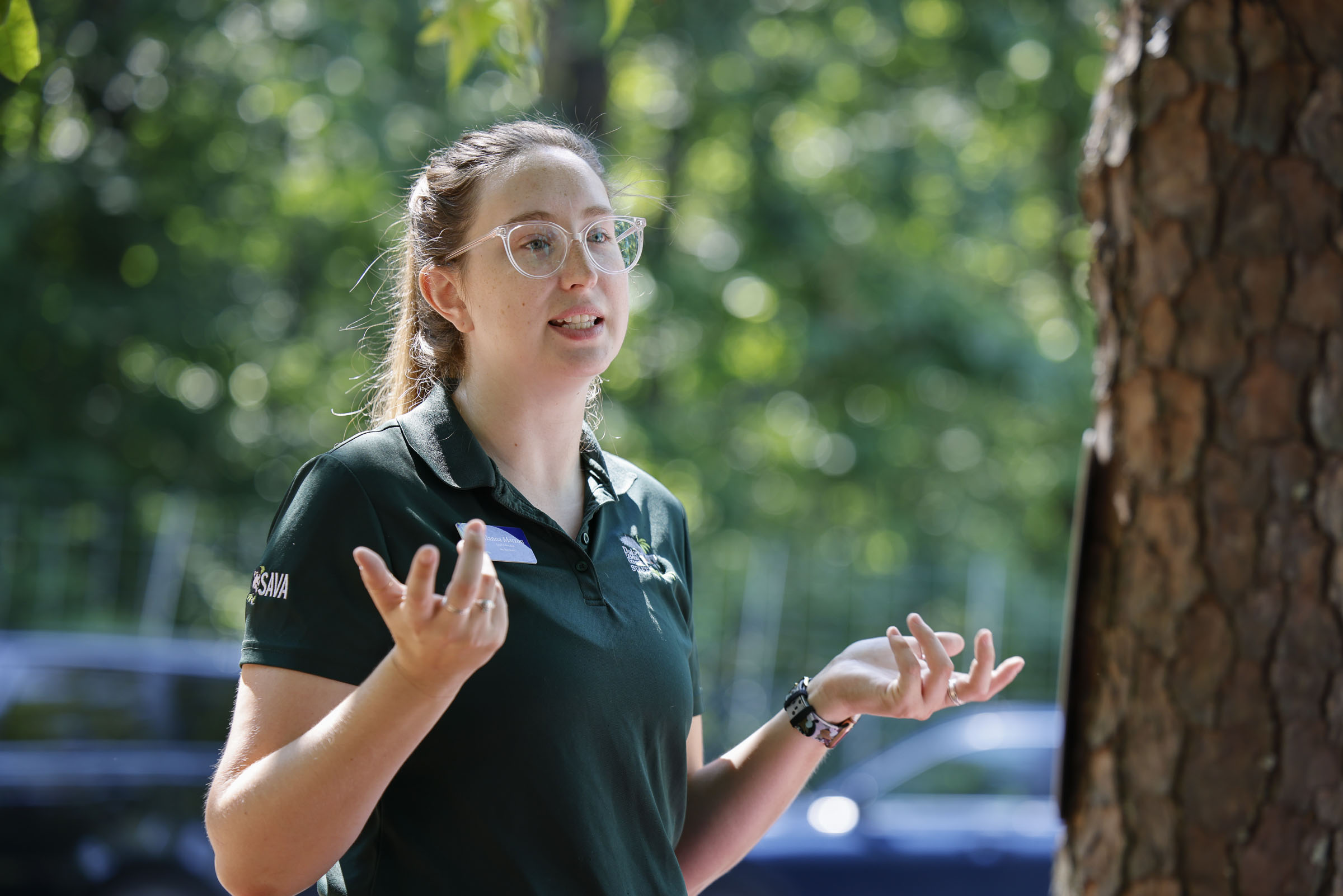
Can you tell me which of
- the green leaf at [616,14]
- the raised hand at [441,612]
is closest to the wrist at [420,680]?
the raised hand at [441,612]

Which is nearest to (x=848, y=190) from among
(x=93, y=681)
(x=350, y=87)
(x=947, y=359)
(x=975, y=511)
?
(x=947, y=359)

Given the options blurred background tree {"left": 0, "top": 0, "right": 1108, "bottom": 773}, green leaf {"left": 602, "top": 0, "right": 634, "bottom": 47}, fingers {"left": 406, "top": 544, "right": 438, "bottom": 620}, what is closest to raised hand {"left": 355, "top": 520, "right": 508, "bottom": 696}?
fingers {"left": 406, "top": 544, "right": 438, "bottom": 620}

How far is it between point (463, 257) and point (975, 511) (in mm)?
11188

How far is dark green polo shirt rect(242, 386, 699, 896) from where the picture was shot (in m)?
1.68

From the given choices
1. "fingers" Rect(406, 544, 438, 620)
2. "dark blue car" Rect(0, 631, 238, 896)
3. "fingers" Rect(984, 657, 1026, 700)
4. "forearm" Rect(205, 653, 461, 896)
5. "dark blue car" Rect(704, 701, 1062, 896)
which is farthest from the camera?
"dark blue car" Rect(704, 701, 1062, 896)

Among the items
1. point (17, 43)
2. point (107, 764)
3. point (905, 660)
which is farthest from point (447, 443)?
point (107, 764)

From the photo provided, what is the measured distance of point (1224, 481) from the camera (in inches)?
58.0

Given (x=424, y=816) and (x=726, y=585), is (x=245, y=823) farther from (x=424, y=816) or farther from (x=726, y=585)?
(x=726, y=585)

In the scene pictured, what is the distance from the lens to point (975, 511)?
41.7 ft

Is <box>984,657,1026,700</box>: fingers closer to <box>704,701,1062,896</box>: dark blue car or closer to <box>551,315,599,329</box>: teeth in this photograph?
<box>551,315,599,329</box>: teeth

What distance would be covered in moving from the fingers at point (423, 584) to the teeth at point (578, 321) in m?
0.73

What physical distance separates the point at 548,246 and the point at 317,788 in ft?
3.14

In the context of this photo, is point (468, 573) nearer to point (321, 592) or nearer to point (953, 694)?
point (321, 592)

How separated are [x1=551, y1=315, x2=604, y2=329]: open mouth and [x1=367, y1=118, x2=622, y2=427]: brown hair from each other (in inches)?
4.6
